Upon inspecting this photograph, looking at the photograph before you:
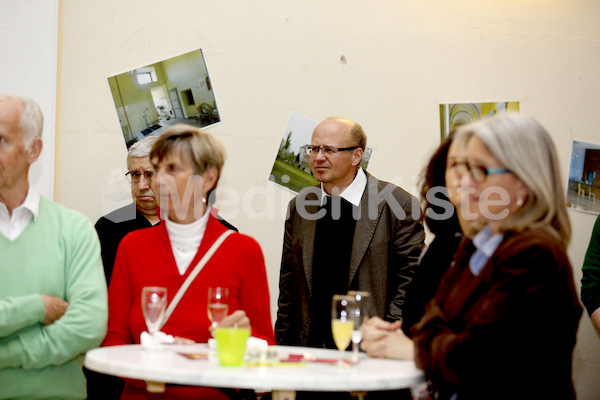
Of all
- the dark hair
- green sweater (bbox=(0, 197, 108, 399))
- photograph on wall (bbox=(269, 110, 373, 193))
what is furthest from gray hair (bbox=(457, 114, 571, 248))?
photograph on wall (bbox=(269, 110, 373, 193))

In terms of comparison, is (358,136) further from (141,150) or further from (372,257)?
(141,150)

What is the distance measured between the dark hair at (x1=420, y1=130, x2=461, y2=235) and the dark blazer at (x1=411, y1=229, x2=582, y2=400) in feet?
1.54

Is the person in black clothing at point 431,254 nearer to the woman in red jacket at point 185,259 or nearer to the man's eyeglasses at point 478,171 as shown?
the man's eyeglasses at point 478,171

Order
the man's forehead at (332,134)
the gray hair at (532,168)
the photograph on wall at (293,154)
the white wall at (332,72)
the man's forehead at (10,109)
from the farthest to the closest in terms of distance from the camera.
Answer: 1. the photograph on wall at (293,154)
2. the white wall at (332,72)
3. the man's forehead at (332,134)
4. the man's forehead at (10,109)
5. the gray hair at (532,168)

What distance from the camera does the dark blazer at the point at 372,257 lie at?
10.5 ft

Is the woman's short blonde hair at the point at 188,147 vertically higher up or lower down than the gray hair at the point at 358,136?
higher up

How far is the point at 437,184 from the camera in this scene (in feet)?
6.70

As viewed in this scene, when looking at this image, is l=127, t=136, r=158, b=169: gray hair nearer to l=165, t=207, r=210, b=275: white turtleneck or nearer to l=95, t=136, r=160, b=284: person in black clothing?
l=95, t=136, r=160, b=284: person in black clothing

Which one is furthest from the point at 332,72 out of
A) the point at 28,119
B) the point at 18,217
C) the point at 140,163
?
the point at 18,217

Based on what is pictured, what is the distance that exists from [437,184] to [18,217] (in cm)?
121

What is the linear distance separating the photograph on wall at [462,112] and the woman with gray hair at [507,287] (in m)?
2.28

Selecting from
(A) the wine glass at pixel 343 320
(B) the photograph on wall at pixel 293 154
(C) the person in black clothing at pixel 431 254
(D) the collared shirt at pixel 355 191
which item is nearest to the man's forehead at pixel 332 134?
(D) the collared shirt at pixel 355 191

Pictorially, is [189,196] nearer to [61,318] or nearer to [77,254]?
[77,254]

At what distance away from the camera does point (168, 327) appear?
6.79ft
